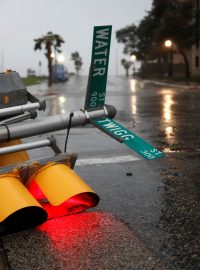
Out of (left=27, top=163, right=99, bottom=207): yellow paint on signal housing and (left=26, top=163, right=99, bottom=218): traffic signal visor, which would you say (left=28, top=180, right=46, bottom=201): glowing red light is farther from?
(left=27, top=163, right=99, bottom=207): yellow paint on signal housing

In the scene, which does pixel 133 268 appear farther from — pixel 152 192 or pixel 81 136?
pixel 81 136

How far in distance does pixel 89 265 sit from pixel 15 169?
1.24 metres

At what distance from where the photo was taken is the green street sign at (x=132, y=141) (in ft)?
14.3

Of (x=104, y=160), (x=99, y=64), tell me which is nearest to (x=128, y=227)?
(x=99, y=64)

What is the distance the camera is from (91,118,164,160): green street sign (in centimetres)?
435

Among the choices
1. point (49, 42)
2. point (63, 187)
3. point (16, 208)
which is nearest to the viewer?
point (16, 208)

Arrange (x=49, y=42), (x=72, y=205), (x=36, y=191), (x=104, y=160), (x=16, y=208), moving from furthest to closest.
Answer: (x=49, y=42) < (x=104, y=160) < (x=36, y=191) < (x=72, y=205) < (x=16, y=208)

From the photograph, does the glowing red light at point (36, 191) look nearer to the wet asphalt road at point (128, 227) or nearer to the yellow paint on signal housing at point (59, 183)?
the yellow paint on signal housing at point (59, 183)

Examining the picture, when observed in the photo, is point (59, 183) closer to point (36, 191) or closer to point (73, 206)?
point (73, 206)

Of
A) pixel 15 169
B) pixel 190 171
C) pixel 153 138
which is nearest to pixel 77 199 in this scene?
pixel 15 169

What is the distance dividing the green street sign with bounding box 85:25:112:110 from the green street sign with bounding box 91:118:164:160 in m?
0.31

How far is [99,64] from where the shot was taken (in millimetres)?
4473

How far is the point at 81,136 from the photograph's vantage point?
10961 mm

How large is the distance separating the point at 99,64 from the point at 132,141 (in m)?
0.81
